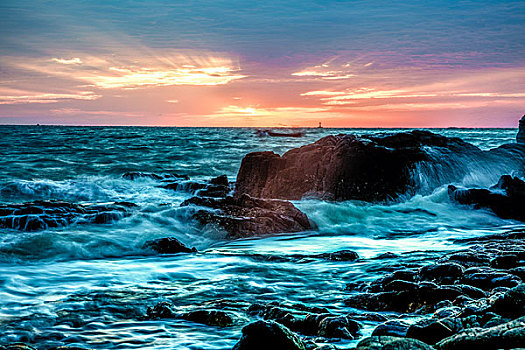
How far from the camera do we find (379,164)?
458 inches

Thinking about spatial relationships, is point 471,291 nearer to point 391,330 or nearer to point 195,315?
point 391,330

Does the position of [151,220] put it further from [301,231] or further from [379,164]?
[379,164]

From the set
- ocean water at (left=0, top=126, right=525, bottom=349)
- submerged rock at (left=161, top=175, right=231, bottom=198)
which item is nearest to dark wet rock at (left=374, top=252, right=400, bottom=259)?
ocean water at (left=0, top=126, right=525, bottom=349)

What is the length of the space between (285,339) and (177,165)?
2453 centimetres

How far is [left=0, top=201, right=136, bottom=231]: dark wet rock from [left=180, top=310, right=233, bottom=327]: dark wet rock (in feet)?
19.4

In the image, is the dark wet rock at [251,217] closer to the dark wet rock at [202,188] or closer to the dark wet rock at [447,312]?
the dark wet rock at [202,188]

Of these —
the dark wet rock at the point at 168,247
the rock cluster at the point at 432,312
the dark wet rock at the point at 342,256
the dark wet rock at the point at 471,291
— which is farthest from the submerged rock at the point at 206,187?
the dark wet rock at the point at 471,291

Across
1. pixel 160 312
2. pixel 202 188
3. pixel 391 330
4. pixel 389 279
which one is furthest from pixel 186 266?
pixel 202 188

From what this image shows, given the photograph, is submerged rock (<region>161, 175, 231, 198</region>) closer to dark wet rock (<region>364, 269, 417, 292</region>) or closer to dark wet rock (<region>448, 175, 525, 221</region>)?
dark wet rock (<region>448, 175, 525, 221</region>)

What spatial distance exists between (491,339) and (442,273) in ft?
7.94

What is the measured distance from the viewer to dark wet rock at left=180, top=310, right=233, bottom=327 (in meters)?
4.12

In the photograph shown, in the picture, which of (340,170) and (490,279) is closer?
(490,279)

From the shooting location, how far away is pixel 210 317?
13.7ft

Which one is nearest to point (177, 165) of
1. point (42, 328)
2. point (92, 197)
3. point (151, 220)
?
point (92, 197)
